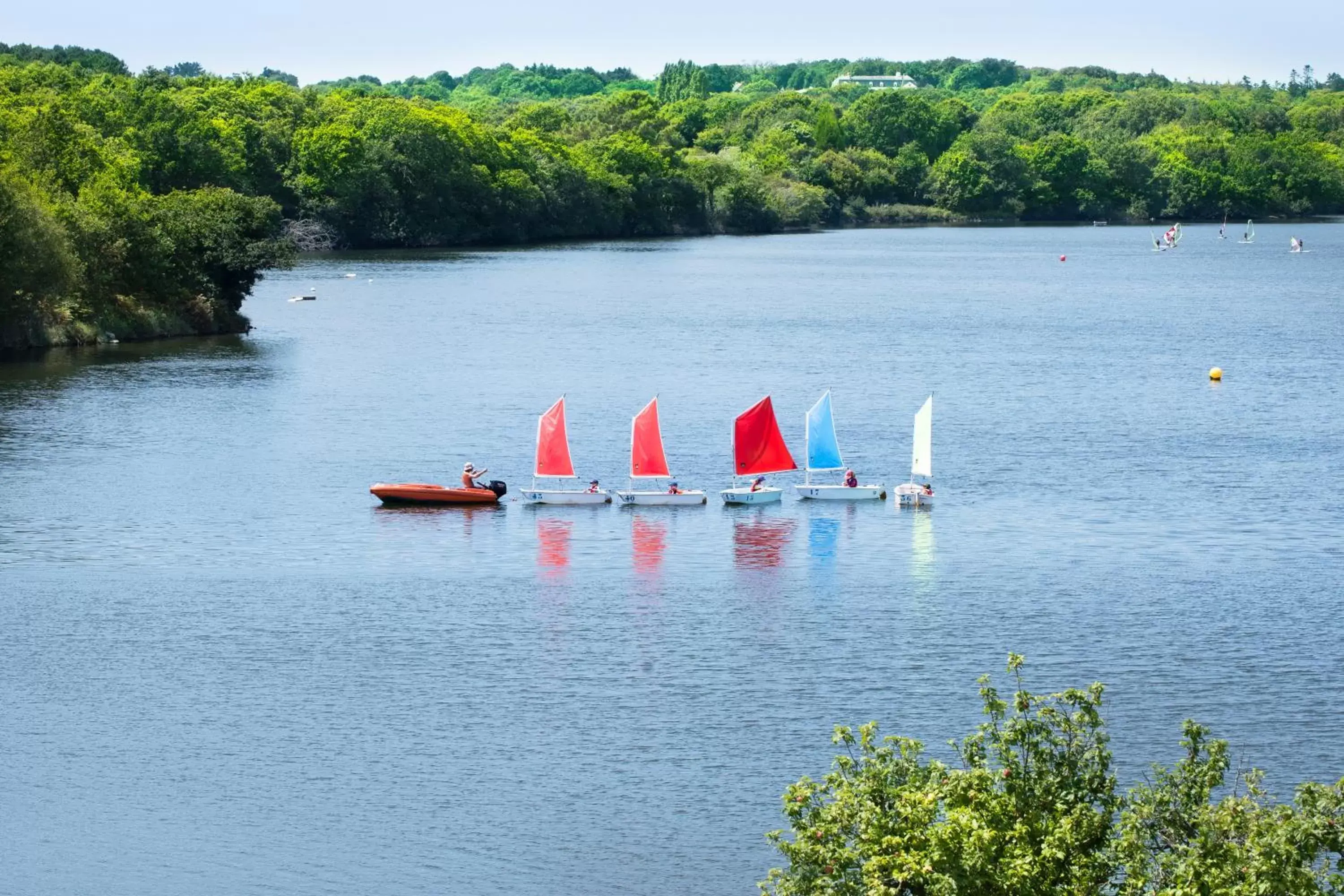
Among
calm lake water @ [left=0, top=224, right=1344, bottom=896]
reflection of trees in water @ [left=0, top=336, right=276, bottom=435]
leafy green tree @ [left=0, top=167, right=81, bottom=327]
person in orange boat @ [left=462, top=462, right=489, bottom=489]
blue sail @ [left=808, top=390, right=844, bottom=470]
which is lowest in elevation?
calm lake water @ [left=0, top=224, right=1344, bottom=896]

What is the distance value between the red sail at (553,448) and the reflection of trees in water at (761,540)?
7312 mm

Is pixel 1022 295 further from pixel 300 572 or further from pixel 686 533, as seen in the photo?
pixel 300 572

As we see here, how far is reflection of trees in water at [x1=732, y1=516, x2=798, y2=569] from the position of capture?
56031 mm

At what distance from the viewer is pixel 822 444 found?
6569cm

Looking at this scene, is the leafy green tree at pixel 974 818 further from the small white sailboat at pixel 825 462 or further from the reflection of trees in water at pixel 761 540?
the small white sailboat at pixel 825 462

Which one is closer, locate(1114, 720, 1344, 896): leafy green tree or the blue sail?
locate(1114, 720, 1344, 896): leafy green tree

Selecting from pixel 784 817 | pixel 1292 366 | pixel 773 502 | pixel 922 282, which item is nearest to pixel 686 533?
pixel 773 502

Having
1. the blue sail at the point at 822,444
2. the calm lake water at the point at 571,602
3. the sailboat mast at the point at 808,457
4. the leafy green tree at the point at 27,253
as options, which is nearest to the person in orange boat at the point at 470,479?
the calm lake water at the point at 571,602

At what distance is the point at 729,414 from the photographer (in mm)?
82500

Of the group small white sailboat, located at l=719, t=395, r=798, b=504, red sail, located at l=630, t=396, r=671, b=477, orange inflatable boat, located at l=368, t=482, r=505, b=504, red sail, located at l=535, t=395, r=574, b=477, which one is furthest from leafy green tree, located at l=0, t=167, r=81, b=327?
small white sailboat, located at l=719, t=395, r=798, b=504

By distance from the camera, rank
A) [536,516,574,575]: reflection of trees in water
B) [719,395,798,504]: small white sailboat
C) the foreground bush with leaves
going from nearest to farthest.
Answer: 1. the foreground bush with leaves
2. [536,516,574,575]: reflection of trees in water
3. [719,395,798,504]: small white sailboat

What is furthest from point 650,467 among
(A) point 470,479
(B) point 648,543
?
(B) point 648,543

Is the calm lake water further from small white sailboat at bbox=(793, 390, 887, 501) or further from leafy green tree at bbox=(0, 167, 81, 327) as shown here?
leafy green tree at bbox=(0, 167, 81, 327)

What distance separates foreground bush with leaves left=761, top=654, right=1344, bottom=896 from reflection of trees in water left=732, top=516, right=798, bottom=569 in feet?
102
